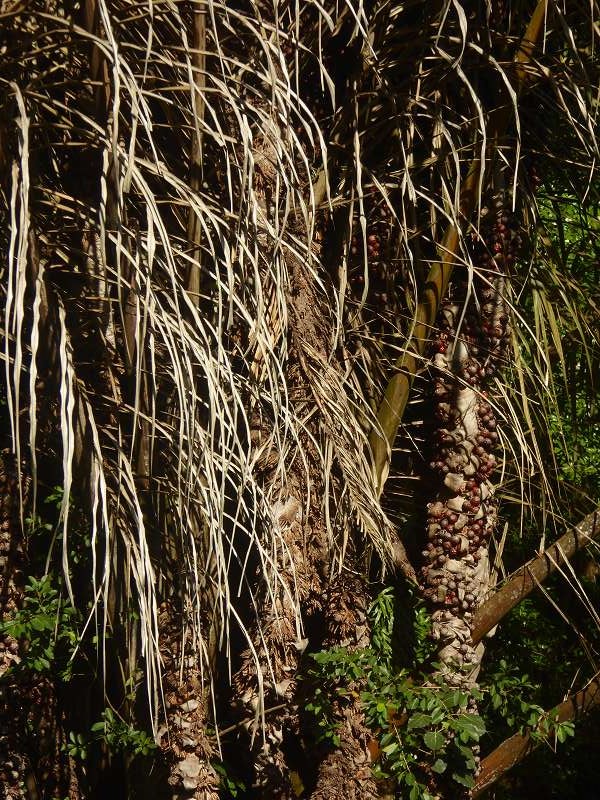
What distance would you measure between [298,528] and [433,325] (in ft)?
2.65

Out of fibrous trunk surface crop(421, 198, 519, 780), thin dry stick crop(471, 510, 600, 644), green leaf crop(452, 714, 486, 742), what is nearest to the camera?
green leaf crop(452, 714, 486, 742)

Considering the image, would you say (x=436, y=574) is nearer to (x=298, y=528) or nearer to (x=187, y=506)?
(x=298, y=528)

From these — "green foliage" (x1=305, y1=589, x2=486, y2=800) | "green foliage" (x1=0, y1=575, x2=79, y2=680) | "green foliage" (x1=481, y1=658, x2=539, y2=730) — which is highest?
"green foliage" (x1=0, y1=575, x2=79, y2=680)

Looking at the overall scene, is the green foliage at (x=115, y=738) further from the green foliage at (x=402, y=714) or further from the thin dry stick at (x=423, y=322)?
the thin dry stick at (x=423, y=322)

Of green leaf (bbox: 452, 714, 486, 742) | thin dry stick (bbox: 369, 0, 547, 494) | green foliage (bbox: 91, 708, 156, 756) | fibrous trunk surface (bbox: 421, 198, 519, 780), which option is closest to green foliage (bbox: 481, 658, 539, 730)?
fibrous trunk surface (bbox: 421, 198, 519, 780)

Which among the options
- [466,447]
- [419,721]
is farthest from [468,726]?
[466,447]

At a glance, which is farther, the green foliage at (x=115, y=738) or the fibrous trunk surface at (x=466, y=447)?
the fibrous trunk surface at (x=466, y=447)

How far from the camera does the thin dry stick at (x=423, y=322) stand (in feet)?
8.68

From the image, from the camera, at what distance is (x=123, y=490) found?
2.00 m

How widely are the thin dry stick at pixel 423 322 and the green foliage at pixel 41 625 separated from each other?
96cm

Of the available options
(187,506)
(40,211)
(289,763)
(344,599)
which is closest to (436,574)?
(344,599)

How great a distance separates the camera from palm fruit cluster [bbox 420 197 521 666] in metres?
2.63

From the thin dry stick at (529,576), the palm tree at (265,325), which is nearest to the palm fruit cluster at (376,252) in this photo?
the palm tree at (265,325)

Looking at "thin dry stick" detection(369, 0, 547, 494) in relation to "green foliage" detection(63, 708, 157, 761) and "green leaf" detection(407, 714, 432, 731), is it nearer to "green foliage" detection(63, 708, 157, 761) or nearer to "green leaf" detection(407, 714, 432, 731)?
"green leaf" detection(407, 714, 432, 731)
